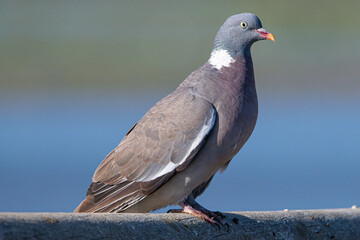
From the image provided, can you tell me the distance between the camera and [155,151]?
3977 mm

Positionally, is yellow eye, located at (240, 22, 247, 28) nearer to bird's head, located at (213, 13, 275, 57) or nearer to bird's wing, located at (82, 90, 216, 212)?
bird's head, located at (213, 13, 275, 57)

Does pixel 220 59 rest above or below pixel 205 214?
above

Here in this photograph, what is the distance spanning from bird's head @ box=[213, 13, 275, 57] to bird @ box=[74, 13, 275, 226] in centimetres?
5

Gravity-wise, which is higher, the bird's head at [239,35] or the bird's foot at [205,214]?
the bird's head at [239,35]

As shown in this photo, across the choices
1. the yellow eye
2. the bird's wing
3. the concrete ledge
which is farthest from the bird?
the concrete ledge

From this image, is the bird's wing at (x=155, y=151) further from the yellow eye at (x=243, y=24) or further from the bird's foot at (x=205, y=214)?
the yellow eye at (x=243, y=24)

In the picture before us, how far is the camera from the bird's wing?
12.5 ft

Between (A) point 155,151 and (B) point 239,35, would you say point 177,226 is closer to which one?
(A) point 155,151

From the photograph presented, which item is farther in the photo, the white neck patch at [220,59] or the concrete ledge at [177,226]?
the white neck patch at [220,59]

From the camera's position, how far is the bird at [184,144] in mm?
3812

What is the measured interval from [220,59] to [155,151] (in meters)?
0.64

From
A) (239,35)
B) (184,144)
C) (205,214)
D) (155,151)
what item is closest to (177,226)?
(205,214)

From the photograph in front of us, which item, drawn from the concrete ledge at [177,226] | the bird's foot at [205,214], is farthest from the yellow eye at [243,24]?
the concrete ledge at [177,226]

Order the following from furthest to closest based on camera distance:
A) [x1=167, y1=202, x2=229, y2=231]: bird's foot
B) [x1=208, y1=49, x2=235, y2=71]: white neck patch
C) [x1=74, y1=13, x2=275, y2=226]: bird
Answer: [x1=208, y1=49, x2=235, y2=71]: white neck patch → [x1=74, y1=13, x2=275, y2=226]: bird → [x1=167, y1=202, x2=229, y2=231]: bird's foot
